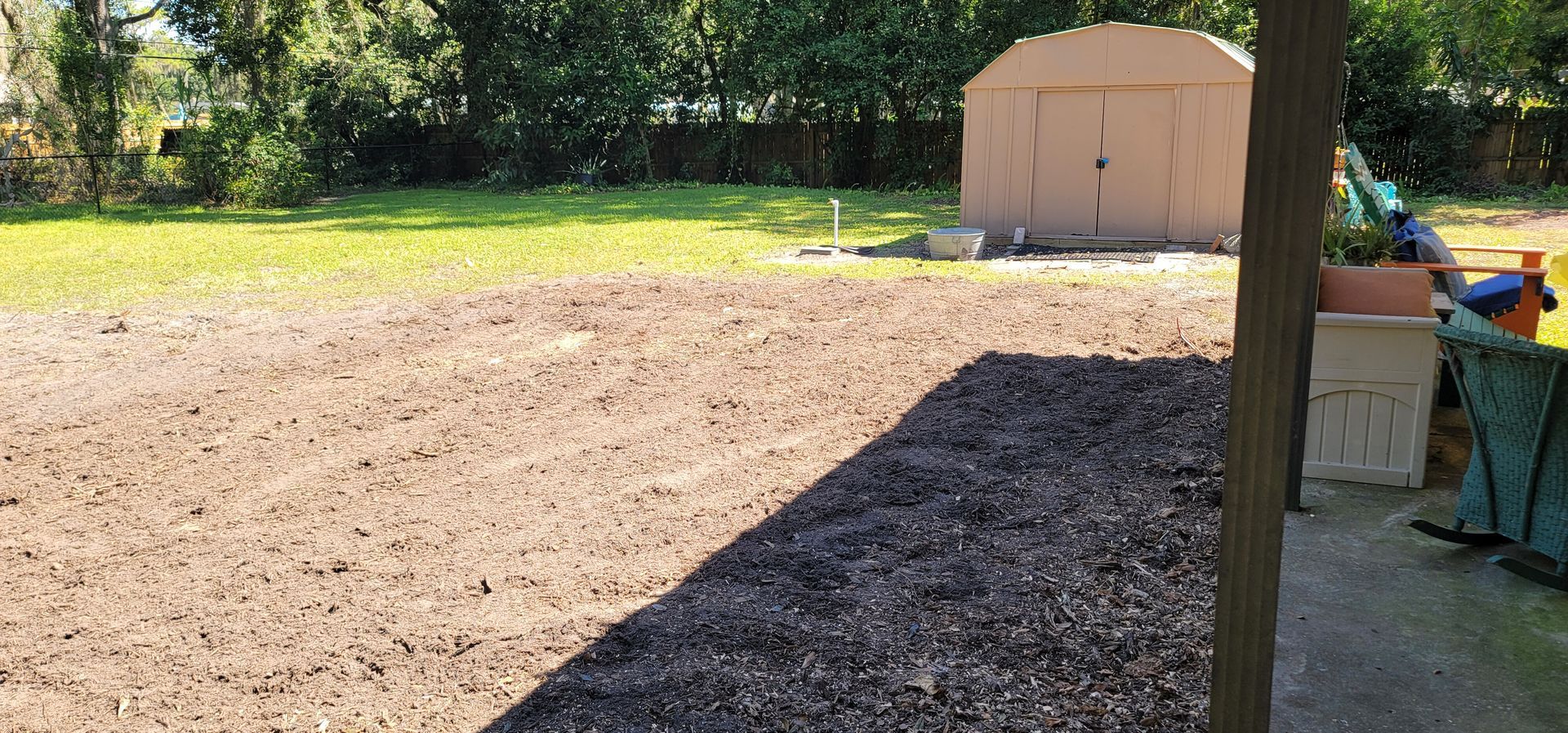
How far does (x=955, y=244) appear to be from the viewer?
11.0 metres

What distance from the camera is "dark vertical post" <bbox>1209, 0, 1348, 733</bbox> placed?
5.18 feet

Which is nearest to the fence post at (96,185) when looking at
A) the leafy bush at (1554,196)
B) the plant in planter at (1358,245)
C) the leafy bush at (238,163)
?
the leafy bush at (238,163)

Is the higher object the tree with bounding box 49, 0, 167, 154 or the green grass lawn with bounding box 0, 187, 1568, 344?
the tree with bounding box 49, 0, 167, 154

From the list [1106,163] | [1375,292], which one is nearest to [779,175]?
[1106,163]

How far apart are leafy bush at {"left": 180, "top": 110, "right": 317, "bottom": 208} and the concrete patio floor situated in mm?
19379

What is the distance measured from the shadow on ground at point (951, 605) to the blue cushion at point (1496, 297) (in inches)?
58.9

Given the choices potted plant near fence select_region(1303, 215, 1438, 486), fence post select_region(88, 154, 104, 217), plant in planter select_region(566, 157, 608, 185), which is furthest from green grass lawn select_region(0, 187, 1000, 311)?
potted plant near fence select_region(1303, 215, 1438, 486)

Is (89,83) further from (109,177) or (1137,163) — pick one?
(1137,163)

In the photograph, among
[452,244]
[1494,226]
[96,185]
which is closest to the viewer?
[452,244]

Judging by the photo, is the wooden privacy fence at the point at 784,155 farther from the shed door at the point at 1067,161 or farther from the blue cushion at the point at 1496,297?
the blue cushion at the point at 1496,297

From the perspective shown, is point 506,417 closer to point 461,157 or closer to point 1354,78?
point 1354,78

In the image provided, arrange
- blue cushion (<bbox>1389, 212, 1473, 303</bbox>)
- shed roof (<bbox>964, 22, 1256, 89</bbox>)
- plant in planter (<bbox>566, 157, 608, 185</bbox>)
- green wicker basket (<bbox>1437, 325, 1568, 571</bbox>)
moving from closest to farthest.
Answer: green wicker basket (<bbox>1437, 325, 1568, 571</bbox>)
blue cushion (<bbox>1389, 212, 1473, 303</bbox>)
shed roof (<bbox>964, 22, 1256, 89</bbox>)
plant in planter (<bbox>566, 157, 608, 185</bbox>)

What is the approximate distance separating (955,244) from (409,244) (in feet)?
22.7

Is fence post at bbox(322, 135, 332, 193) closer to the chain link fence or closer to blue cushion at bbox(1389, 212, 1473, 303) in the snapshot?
the chain link fence
